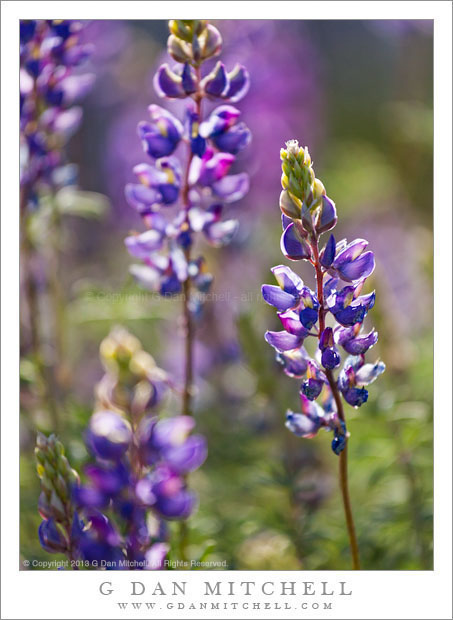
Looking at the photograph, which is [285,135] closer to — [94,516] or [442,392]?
[442,392]

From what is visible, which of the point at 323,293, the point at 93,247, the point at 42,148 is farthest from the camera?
the point at 93,247

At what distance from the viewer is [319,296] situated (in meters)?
1.32

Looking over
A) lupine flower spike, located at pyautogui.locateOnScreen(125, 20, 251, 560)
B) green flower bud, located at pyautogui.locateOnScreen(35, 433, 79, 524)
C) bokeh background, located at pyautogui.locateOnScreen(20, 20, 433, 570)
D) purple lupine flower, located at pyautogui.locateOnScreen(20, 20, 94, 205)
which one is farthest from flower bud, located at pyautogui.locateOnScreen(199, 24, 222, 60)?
green flower bud, located at pyautogui.locateOnScreen(35, 433, 79, 524)

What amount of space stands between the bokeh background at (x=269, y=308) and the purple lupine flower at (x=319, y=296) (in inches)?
20.6

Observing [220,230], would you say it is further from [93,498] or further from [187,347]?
[93,498]

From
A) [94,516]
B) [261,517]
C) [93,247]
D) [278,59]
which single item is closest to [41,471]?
[94,516]

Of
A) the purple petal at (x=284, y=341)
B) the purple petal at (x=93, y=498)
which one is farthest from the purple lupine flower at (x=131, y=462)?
the purple petal at (x=284, y=341)

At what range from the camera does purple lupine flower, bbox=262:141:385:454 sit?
1.29m

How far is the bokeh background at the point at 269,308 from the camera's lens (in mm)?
2014

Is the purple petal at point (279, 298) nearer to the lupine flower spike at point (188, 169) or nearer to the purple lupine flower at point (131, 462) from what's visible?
the purple lupine flower at point (131, 462)

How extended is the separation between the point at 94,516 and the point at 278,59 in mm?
2806

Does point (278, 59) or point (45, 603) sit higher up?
point (278, 59)

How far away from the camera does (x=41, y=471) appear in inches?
53.1

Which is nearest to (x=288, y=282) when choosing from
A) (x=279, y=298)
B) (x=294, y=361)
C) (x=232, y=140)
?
(x=279, y=298)
